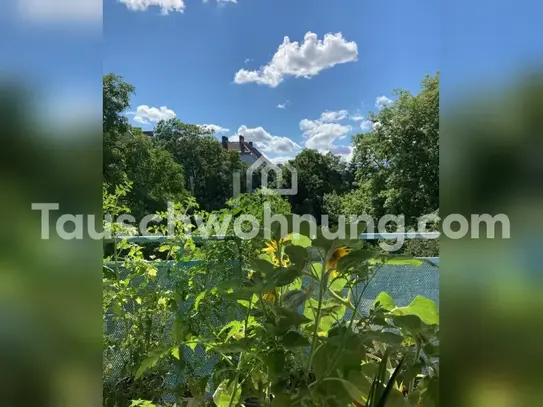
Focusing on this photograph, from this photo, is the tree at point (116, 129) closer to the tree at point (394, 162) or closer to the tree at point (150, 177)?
the tree at point (150, 177)

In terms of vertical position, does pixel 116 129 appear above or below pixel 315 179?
above

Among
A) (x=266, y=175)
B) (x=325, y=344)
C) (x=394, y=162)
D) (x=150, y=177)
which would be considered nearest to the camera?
(x=325, y=344)

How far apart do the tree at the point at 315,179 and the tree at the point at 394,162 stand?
7 centimetres

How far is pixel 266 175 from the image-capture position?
1313mm

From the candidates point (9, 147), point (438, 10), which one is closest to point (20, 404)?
point (9, 147)

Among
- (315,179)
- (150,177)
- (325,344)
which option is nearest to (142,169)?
(150,177)

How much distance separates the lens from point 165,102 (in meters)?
1.69

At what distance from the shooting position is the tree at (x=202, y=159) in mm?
1435

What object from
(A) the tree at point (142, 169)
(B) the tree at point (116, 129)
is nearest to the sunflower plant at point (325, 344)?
(B) the tree at point (116, 129)

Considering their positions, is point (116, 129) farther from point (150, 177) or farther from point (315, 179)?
point (315, 179)

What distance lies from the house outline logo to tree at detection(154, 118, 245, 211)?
35 mm

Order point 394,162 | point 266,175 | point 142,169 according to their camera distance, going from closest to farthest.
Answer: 1. point 266,175
2. point 142,169
3. point 394,162

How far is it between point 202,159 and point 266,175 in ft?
1.10

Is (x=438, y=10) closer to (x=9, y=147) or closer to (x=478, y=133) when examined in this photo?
(x=478, y=133)
